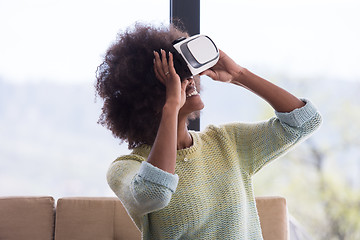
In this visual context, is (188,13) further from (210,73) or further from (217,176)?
(217,176)

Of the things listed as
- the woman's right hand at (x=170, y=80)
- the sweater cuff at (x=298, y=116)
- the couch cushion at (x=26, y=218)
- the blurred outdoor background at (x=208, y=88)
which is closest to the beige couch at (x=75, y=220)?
the couch cushion at (x=26, y=218)

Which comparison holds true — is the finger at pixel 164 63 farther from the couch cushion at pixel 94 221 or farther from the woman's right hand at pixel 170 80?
the couch cushion at pixel 94 221

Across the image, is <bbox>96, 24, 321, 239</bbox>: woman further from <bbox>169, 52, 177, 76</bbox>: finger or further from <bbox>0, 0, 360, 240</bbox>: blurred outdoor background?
<bbox>0, 0, 360, 240</bbox>: blurred outdoor background

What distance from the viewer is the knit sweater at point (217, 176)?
1.24m

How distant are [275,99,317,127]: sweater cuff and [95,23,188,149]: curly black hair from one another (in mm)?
332

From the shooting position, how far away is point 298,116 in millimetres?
1294

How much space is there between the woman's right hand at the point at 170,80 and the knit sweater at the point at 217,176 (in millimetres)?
191

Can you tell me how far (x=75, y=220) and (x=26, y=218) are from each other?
0.19 metres

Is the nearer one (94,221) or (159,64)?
(159,64)

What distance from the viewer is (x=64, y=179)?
86.0 inches

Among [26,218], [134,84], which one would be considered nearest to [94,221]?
[26,218]

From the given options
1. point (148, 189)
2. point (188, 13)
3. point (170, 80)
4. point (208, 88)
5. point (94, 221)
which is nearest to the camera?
point (148, 189)

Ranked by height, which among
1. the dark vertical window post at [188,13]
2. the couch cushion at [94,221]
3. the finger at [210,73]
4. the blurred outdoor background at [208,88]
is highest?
the dark vertical window post at [188,13]

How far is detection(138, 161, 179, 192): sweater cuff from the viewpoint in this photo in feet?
3.44
